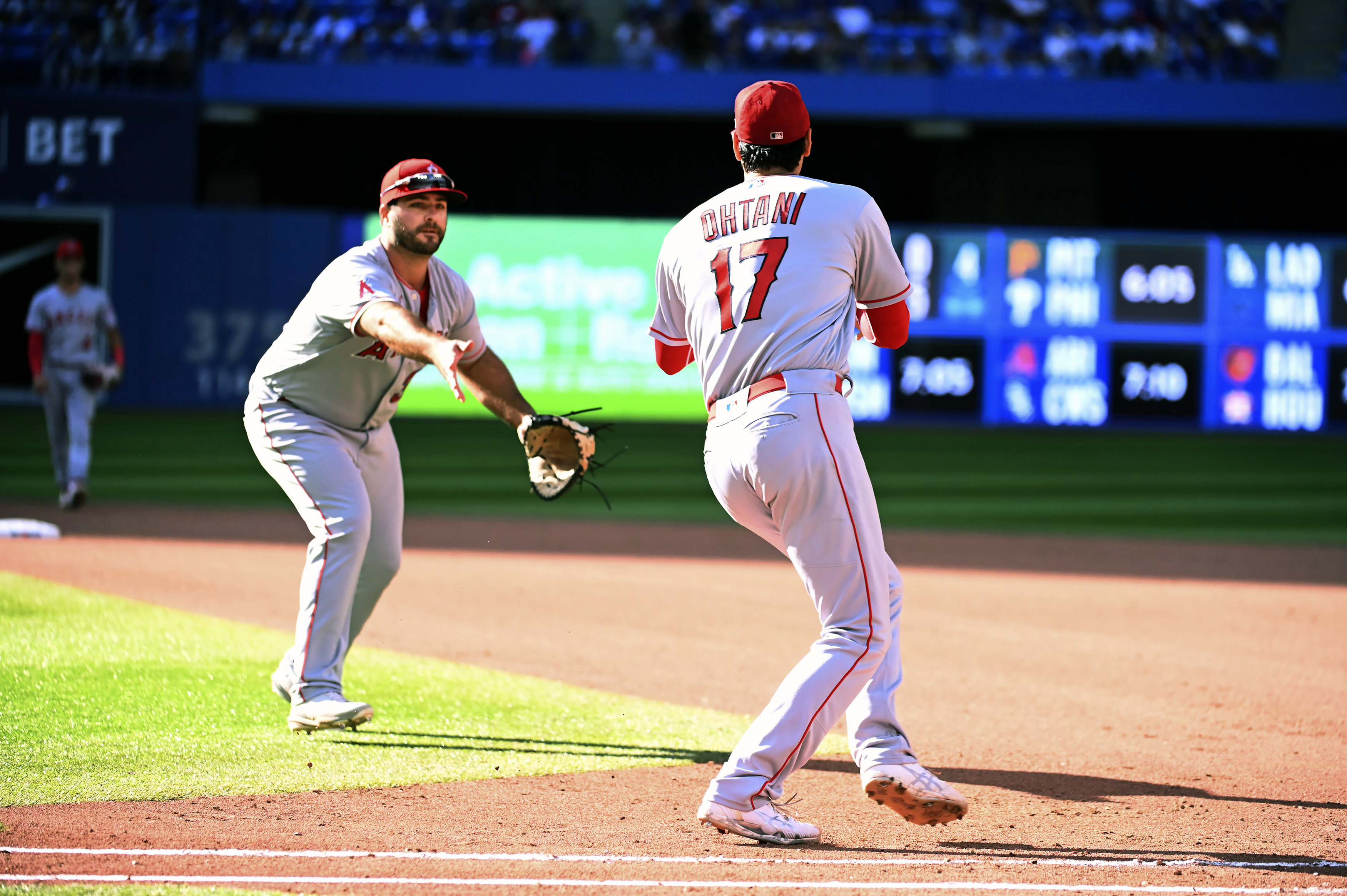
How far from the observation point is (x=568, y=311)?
77.1 ft

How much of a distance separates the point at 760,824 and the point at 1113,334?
19.5 metres

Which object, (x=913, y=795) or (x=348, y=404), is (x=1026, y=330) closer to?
(x=348, y=404)

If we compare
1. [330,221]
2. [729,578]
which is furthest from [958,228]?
[729,578]

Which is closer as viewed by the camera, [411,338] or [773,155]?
[773,155]

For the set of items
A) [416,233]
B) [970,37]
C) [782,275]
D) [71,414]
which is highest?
[970,37]

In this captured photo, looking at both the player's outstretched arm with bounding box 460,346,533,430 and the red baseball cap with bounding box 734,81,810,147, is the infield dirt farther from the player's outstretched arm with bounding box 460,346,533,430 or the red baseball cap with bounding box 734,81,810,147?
the red baseball cap with bounding box 734,81,810,147

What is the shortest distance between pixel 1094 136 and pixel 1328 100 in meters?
3.90

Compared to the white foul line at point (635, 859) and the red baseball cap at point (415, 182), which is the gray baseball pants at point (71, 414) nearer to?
the red baseball cap at point (415, 182)

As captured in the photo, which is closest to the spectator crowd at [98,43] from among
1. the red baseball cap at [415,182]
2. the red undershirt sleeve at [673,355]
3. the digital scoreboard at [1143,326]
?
the digital scoreboard at [1143,326]

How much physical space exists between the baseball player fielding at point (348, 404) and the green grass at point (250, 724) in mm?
253

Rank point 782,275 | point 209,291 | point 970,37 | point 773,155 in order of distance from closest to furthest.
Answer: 1. point 782,275
2. point 773,155
3. point 209,291
4. point 970,37

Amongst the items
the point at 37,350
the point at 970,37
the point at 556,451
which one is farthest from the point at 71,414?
the point at 970,37

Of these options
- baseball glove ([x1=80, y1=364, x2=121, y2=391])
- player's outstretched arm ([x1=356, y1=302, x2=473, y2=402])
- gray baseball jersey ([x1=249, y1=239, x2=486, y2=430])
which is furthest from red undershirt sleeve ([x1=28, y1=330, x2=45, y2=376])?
player's outstretched arm ([x1=356, y1=302, x2=473, y2=402])

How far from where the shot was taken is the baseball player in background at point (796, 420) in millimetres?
3773
